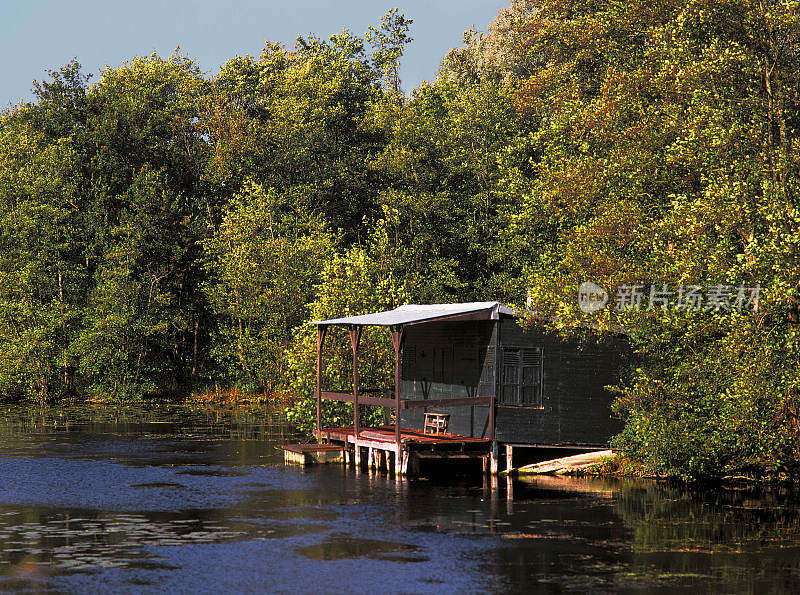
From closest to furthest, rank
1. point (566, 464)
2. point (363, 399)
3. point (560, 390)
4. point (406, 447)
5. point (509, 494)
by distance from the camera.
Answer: point (509, 494), point (406, 447), point (560, 390), point (566, 464), point (363, 399)

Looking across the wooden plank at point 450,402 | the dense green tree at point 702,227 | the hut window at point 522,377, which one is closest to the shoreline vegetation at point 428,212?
the dense green tree at point 702,227

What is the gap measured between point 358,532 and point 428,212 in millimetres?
37660

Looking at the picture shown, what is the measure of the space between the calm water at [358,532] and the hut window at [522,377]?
97.7 inches

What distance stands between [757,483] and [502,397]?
6958 millimetres

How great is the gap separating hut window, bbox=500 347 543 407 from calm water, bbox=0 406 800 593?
8.14ft

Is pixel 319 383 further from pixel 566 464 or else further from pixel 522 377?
A: pixel 566 464

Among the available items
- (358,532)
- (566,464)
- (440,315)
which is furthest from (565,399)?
(358,532)

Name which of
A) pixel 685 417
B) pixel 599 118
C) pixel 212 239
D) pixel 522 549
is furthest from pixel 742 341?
pixel 212 239

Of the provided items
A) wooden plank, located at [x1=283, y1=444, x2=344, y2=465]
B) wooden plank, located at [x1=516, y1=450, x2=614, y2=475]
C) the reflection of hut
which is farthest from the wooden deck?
wooden plank, located at [x1=516, y1=450, x2=614, y2=475]

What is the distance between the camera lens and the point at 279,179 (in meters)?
59.5

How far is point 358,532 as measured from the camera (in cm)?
1867

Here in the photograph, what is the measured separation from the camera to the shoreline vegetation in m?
24.7

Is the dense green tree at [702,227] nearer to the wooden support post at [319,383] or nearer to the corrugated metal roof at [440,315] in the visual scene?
the corrugated metal roof at [440,315]

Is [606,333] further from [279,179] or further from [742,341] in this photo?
[279,179]
